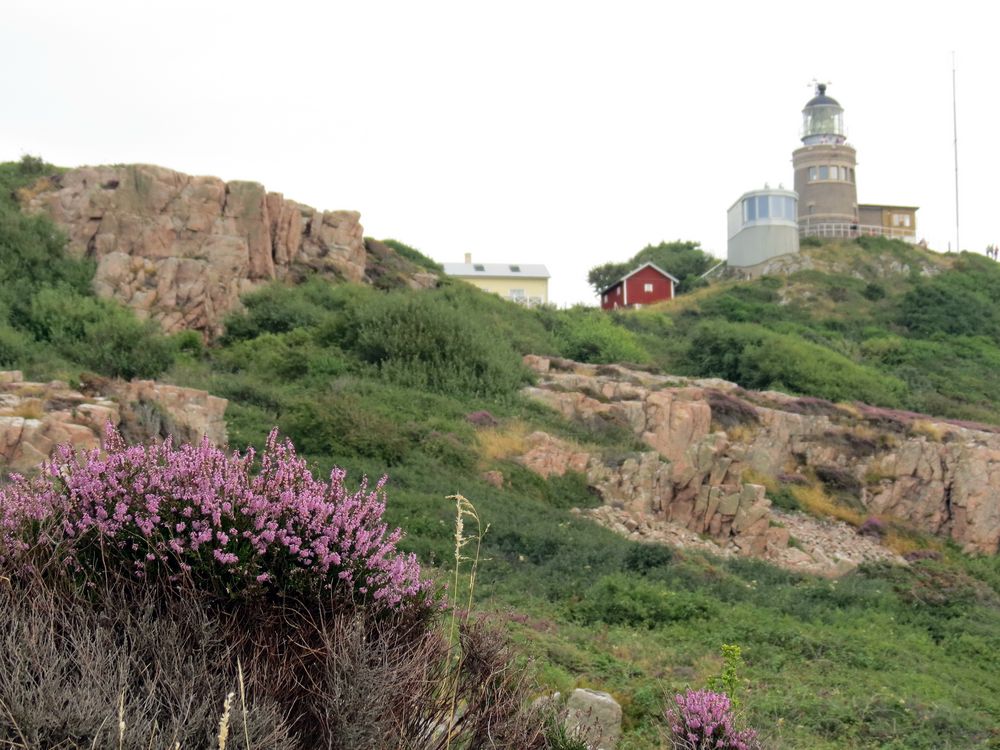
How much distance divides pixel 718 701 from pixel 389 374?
66.3ft

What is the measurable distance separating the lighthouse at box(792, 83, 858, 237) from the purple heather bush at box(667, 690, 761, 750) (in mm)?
57463

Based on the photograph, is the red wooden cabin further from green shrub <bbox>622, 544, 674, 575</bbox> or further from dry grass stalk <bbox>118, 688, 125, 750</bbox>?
dry grass stalk <bbox>118, 688, 125, 750</bbox>

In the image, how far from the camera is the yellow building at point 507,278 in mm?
57031

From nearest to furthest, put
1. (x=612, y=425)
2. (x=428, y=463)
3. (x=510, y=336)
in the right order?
(x=428, y=463) → (x=612, y=425) → (x=510, y=336)

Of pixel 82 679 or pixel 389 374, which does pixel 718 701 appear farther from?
pixel 389 374

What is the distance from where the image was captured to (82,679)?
12.3 ft

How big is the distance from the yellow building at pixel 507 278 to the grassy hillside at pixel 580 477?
47.1 feet

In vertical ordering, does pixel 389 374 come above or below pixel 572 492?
above

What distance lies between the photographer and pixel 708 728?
4.79 m

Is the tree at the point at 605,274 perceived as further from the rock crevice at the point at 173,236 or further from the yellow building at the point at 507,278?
the rock crevice at the point at 173,236

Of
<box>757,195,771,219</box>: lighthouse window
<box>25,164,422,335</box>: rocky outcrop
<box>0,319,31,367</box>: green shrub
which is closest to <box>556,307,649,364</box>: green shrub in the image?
<box>25,164,422,335</box>: rocky outcrop

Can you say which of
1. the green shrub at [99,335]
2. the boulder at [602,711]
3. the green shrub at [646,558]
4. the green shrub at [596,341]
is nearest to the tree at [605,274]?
the green shrub at [596,341]

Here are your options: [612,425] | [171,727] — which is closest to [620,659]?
[171,727]

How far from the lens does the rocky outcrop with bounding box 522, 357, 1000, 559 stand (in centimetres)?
2117
